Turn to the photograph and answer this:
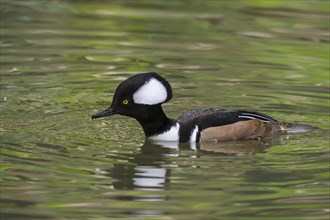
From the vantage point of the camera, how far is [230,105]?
40.7 feet

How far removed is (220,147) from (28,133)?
193 cm

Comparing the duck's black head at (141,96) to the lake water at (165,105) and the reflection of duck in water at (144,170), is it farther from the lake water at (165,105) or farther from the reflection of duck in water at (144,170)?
the reflection of duck in water at (144,170)

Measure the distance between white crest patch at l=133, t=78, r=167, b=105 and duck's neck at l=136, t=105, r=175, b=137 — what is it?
0.15 meters

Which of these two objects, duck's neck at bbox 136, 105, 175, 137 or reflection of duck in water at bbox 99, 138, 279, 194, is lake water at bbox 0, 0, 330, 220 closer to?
reflection of duck in water at bbox 99, 138, 279, 194

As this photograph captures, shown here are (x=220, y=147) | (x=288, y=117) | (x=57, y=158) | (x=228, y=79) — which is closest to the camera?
(x=57, y=158)

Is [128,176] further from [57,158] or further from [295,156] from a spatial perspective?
[295,156]

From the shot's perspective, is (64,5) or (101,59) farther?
(64,5)

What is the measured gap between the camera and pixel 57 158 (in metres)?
10.1

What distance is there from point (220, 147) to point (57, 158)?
67.9 inches

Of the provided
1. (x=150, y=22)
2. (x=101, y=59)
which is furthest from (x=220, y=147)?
(x=150, y=22)

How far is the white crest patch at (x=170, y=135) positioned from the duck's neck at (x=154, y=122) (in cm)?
4

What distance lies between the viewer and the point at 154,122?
11.2 metres

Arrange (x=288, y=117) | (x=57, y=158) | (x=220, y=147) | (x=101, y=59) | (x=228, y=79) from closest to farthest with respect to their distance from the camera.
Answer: (x=57, y=158) → (x=220, y=147) → (x=288, y=117) → (x=228, y=79) → (x=101, y=59)

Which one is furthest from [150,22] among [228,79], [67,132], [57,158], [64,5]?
[57,158]
